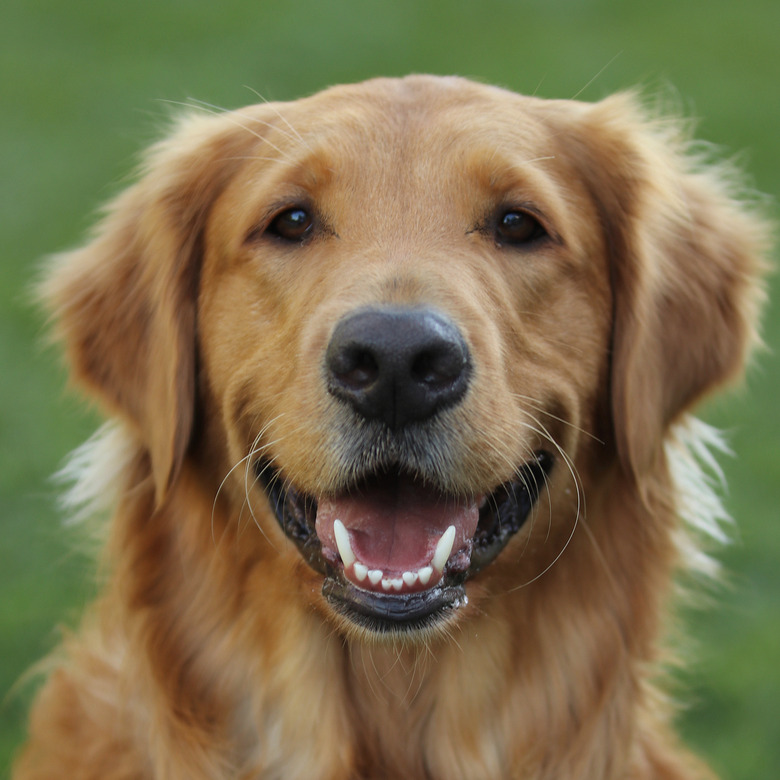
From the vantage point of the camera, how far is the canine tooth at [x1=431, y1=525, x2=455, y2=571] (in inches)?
118

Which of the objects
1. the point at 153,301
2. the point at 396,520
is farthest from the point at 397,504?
the point at 153,301

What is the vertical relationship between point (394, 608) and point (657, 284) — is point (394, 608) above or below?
below

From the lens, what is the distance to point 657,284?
11.8ft

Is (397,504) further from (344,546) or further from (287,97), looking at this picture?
(287,97)

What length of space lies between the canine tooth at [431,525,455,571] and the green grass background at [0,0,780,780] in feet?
5.16

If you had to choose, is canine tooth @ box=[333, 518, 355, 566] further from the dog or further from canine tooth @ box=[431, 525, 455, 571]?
canine tooth @ box=[431, 525, 455, 571]

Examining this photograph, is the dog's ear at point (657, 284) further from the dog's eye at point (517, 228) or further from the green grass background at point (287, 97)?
the green grass background at point (287, 97)

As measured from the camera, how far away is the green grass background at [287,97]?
17.9 feet

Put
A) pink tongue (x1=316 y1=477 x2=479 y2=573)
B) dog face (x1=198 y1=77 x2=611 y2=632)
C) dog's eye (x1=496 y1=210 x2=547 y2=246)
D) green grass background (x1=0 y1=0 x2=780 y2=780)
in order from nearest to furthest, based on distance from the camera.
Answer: dog face (x1=198 y1=77 x2=611 y2=632) → pink tongue (x1=316 y1=477 x2=479 y2=573) → dog's eye (x1=496 y1=210 x2=547 y2=246) → green grass background (x1=0 y1=0 x2=780 y2=780)

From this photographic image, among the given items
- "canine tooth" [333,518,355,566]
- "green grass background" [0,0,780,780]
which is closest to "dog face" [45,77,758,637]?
"canine tooth" [333,518,355,566]

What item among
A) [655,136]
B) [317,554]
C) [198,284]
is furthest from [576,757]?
[655,136]

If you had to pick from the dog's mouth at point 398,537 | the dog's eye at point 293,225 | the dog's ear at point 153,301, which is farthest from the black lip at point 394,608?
the dog's eye at point 293,225

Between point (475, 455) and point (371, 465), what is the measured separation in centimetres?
29

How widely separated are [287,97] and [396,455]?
1119 centimetres
